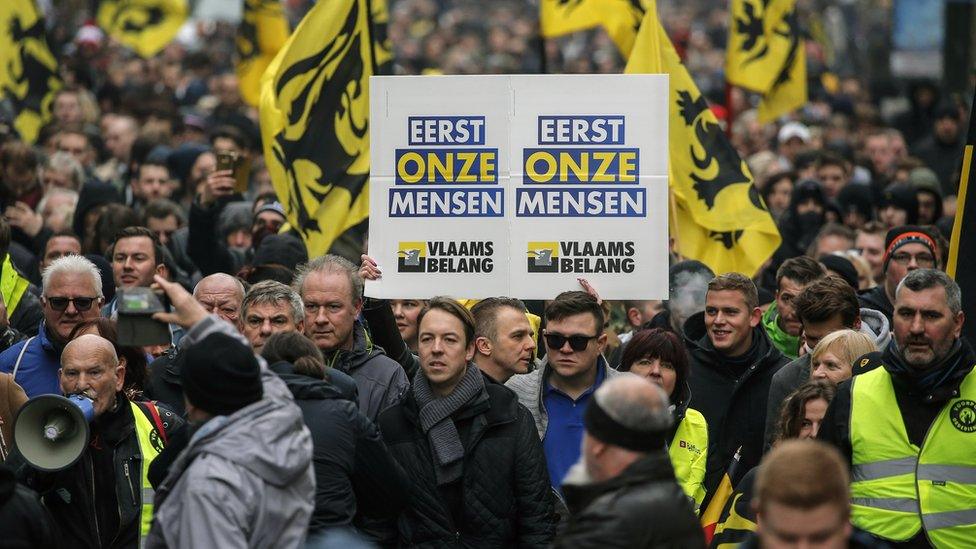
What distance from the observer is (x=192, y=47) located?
3266cm

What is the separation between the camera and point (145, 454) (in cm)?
733

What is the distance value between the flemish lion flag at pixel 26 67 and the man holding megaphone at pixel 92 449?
8456 mm

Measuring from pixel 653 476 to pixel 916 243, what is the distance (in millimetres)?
5936

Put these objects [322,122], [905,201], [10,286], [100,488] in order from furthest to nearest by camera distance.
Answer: [905,201] < [322,122] < [10,286] < [100,488]

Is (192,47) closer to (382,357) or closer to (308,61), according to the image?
(308,61)

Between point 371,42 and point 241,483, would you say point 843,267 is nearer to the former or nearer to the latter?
point 371,42

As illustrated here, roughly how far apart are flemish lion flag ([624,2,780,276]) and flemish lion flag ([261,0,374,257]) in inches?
67.6

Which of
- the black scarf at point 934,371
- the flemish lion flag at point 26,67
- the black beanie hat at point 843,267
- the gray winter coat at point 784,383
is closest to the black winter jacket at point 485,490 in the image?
the gray winter coat at point 784,383

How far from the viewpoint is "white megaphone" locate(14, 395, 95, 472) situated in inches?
273

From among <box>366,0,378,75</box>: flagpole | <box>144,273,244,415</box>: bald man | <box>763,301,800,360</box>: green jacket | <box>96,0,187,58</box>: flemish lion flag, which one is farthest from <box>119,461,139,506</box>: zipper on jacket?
<box>96,0,187,58</box>: flemish lion flag

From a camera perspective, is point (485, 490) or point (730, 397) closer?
point (485, 490)

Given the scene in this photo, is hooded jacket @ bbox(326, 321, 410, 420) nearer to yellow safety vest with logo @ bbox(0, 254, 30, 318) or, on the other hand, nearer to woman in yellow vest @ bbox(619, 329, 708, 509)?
woman in yellow vest @ bbox(619, 329, 708, 509)

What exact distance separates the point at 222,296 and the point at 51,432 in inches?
79.7

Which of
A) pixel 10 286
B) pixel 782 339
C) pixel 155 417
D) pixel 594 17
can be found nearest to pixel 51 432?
pixel 155 417
